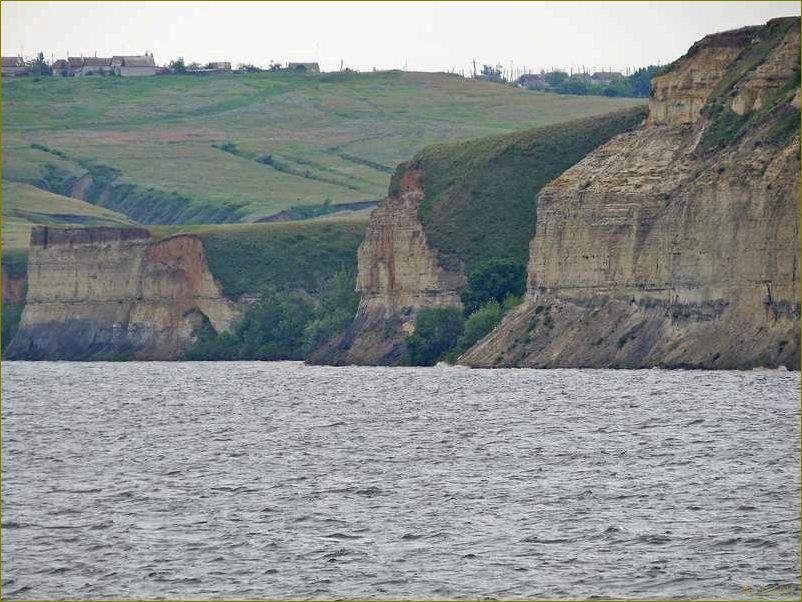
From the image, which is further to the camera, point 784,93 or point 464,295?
point 464,295

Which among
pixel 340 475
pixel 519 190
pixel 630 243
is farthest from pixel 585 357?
pixel 340 475

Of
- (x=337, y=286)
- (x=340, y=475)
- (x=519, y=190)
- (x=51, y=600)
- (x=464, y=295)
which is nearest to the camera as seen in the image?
(x=51, y=600)

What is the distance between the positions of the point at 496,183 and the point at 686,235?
46.1 meters

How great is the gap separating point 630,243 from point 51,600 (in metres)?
93.6

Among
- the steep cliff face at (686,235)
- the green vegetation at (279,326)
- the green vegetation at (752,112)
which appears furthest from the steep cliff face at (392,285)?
the green vegetation at (752,112)

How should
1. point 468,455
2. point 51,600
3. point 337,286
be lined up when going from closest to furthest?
1. point 51,600
2. point 468,455
3. point 337,286

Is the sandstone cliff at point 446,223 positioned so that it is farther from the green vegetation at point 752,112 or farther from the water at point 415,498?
the water at point 415,498

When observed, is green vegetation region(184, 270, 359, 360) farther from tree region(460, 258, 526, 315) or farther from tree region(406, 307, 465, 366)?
tree region(406, 307, 465, 366)

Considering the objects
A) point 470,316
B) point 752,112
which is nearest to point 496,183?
point 470,316

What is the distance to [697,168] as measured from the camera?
128 meters

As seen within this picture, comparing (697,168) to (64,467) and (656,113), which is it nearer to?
(656,113)

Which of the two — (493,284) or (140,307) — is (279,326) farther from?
(493,284)

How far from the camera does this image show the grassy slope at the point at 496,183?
161500 millimetres

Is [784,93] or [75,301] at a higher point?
[784,93]
